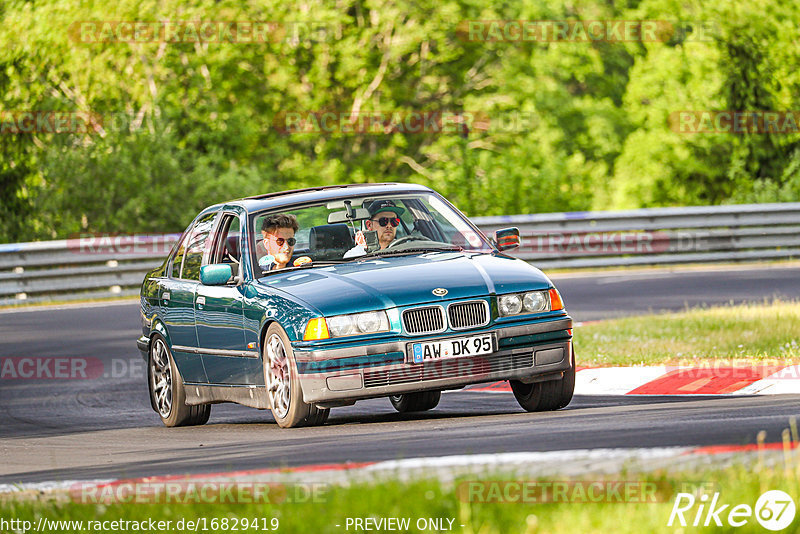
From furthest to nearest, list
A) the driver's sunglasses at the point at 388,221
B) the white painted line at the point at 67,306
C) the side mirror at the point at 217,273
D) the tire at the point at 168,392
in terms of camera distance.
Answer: the white painted line at the point at 67,306 → the tire at the point at 168,392 → the driver's sunglasses at the point at 388,221 → the side mirror at the point at 217,273

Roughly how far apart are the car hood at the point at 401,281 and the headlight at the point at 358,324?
0.15 feet

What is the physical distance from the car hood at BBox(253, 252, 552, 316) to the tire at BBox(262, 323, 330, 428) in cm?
34

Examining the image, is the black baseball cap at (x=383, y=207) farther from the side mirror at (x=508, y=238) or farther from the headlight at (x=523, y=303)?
the headlight at (x=523, y=303)

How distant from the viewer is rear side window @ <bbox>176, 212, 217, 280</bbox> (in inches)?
449

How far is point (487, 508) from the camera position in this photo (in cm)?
530

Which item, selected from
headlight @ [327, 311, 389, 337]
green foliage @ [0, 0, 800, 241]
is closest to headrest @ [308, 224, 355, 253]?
headlight @ [327, 311, 389, 337]

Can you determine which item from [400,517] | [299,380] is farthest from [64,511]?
[299,380]

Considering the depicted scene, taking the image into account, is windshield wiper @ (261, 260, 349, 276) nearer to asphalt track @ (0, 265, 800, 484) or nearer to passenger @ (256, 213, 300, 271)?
passenger @ (256, 213, 300, 271)

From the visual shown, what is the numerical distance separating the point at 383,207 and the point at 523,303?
163 centimetres

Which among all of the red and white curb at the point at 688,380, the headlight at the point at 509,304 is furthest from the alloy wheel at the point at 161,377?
the headlight at the point at 509,304

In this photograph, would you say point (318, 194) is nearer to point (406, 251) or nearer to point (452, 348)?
point (406, 251)

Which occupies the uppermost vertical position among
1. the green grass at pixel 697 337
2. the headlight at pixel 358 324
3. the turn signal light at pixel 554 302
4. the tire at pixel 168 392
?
the headlight at pixel 358 324

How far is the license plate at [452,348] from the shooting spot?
9141 mm

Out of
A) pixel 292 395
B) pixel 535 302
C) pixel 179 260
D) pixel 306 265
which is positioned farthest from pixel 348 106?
pixel 292 395
